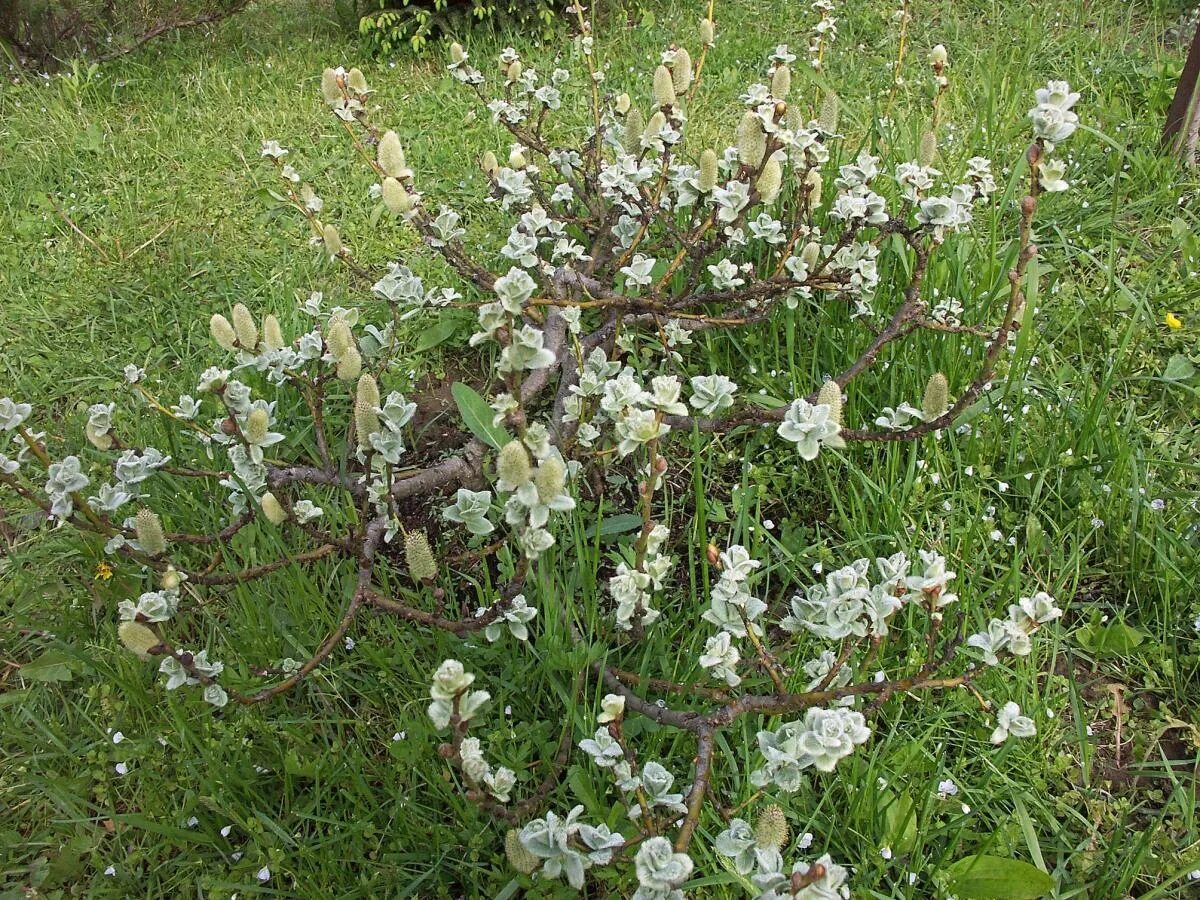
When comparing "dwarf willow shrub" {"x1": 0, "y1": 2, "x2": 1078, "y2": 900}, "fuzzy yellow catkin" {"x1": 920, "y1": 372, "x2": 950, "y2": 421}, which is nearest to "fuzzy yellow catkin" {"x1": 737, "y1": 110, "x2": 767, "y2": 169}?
"dwarf willow shrub" {"x1": 0, "y1": 2, "x2": 1078, "y2": 900}

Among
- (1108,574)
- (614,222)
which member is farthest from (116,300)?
(1108,574)

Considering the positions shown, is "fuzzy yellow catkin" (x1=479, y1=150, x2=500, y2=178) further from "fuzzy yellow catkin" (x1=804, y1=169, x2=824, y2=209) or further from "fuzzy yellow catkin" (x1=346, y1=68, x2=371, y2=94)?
"fuzzy yellow catkin" (x1=804, y1=169, x2=824, y2=209)

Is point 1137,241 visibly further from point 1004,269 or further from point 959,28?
point 959,28

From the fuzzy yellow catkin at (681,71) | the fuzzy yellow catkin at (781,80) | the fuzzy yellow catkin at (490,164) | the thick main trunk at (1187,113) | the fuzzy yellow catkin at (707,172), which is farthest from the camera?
the thick main trunk at (1187,113)

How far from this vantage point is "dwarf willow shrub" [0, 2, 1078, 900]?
139 centimetres

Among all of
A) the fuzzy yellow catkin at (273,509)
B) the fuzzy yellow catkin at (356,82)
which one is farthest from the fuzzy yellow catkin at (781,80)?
the fuzzy yellow catkin at (273,509)

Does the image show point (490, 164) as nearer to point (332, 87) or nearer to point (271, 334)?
point (332, 87)

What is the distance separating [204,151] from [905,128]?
3013mm

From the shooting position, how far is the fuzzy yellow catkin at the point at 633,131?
8.53ft

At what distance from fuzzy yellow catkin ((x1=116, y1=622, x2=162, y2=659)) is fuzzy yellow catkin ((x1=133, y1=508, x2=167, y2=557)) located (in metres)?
0.24

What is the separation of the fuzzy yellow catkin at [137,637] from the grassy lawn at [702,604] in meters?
0.24

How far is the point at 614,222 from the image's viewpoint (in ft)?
8.95

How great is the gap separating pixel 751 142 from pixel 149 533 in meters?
1.61

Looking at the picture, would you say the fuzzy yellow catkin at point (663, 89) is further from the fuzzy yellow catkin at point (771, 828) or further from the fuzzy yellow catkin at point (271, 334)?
the fuzzy yellow catkin at point (771, 828)
